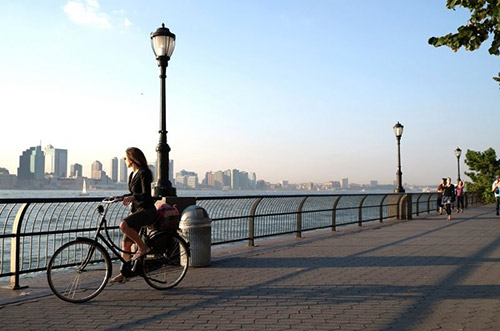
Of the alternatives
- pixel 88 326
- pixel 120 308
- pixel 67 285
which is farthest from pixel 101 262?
pixel 88 326

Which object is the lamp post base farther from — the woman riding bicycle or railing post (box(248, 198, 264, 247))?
railing post (box(248, 198, 264, 247))

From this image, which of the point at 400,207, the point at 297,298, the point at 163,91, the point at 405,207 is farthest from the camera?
the point at 405,207

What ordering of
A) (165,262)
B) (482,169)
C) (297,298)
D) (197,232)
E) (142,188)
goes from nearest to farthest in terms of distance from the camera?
(297,298)
(142,188)
(165,262)
(197,232)
(482,169)

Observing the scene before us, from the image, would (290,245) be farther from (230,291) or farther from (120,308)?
(120,308)

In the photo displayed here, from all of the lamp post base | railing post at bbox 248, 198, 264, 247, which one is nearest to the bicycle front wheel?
the lamp post base

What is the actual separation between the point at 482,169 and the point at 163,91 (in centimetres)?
4306

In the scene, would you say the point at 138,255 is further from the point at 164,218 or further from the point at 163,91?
the point at 163,91

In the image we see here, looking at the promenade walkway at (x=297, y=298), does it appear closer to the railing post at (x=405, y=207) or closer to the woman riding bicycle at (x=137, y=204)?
the woman riding bicycle at (x=137, y=204)

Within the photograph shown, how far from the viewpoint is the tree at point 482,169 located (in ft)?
143

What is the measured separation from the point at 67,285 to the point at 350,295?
3.52 meters

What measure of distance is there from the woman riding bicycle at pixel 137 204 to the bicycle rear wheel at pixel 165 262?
157 millimetres

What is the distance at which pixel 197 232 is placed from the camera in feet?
25.7

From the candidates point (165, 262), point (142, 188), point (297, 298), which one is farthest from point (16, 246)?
point (297, 298)

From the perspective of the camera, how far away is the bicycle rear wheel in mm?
6242
